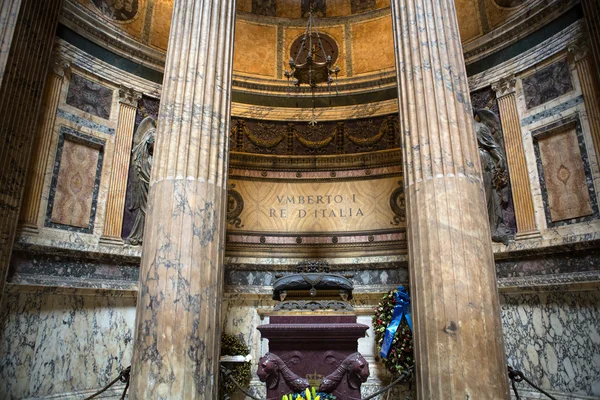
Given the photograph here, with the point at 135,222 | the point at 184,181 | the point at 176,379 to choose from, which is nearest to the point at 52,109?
the point at 135,222

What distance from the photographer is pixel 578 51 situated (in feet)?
24.1

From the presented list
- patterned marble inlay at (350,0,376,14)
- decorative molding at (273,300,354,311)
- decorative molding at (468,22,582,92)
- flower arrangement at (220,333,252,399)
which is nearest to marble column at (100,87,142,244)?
flower arrangement at (220,333,252,399)

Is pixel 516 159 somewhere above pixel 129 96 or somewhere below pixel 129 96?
below

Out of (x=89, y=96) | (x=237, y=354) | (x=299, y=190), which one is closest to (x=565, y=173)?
(x=299, y=190)

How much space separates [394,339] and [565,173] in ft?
13.5

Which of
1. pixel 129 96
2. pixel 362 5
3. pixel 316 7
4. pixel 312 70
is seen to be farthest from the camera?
pixel 316 7

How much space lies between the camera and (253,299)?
9578 mm

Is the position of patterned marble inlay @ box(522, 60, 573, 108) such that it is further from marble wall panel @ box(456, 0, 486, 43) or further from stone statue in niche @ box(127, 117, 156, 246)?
stone statue in niche @ box(127, 117, 156, 246)

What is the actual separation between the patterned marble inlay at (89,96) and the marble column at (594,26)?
27.7ft

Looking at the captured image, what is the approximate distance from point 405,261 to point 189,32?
6.46m

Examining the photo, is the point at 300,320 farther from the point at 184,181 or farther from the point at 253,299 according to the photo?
the point at 253,299

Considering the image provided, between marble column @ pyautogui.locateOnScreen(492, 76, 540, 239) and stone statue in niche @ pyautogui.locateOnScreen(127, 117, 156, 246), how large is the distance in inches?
270

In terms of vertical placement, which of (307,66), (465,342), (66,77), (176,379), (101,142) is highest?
(307,66)

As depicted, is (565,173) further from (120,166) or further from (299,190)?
(120,166)
